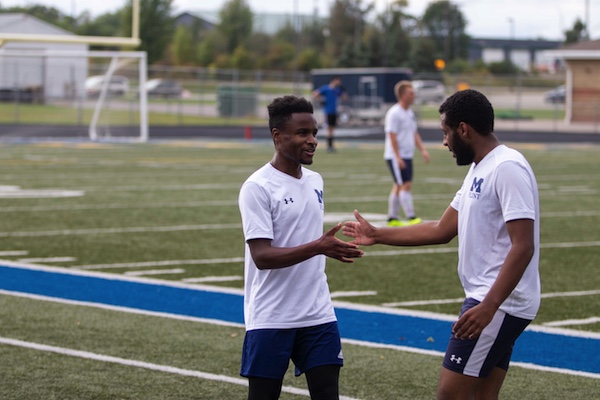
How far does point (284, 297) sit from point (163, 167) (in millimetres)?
19468

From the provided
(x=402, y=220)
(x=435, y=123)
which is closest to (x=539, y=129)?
(x=435, y=123)

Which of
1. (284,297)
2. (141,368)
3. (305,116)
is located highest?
(305,116)

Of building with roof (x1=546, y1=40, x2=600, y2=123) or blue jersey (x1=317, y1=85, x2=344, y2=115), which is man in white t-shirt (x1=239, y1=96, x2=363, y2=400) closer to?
blue jersey (x1=317, y1=85, x2=344, y2=115)

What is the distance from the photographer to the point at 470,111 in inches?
189

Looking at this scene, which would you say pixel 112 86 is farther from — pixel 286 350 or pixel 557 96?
pixel 557 96

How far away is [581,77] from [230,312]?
154ft

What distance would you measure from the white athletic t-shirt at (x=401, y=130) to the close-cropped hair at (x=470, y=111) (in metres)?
10.0

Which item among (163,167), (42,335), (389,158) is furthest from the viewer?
(163,167)

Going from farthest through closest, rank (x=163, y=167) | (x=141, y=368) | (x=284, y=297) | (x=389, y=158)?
(x=163, y=167), (x=389, y=158), (x=141, y=368), (x=284, y=297)

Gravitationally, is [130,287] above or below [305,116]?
below

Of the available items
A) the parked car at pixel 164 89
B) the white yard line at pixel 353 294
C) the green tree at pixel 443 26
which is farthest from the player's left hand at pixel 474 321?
the green tree at pixel 443 26

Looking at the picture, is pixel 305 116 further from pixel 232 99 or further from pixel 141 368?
pixel 232 99

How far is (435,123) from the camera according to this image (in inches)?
1964

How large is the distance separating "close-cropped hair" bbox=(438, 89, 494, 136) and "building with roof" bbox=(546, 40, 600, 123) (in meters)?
48.4
